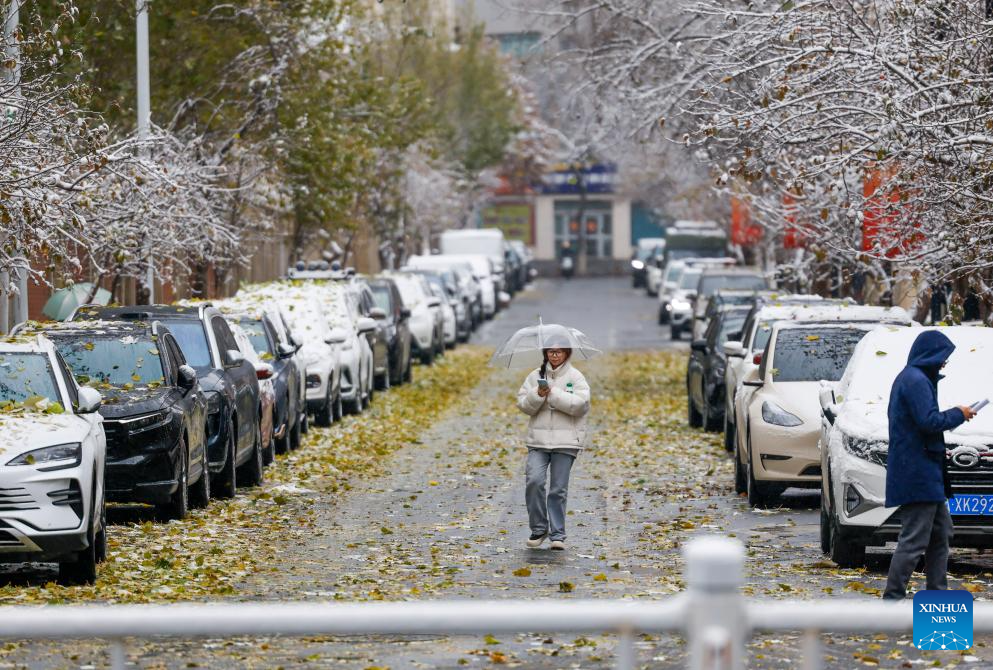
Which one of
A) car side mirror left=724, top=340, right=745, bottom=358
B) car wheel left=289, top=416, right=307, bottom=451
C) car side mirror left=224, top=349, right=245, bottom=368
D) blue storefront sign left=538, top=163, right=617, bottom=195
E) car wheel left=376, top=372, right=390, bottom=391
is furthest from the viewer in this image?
blue storefront sign left=538, top=163, right=617, bottom=195

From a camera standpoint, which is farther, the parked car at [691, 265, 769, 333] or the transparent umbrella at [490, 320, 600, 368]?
the parked car at [691, 265, 769, 333]

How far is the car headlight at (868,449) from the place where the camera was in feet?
38.9

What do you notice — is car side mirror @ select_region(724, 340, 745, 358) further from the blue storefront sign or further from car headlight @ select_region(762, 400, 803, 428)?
the blue storefront sign

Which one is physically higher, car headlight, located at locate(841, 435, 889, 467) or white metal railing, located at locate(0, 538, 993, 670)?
white metal railing, located at locate(0, 538, 993, 670)

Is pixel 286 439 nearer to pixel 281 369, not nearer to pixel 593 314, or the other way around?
pixel 281 369

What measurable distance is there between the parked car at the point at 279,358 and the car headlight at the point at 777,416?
223 inches

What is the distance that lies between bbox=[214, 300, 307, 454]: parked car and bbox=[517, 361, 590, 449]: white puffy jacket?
21.4ft

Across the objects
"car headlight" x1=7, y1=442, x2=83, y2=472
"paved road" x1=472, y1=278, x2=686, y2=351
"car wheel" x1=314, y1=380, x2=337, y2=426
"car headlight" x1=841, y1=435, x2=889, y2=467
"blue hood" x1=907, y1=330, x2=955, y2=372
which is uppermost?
"blue hood" x1=907, y1=330, x2=955, y2=372

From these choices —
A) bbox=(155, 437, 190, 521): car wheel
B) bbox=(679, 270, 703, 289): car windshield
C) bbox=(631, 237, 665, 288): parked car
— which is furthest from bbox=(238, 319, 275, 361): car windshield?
bbox=(631, 237, 665, 288): parked car

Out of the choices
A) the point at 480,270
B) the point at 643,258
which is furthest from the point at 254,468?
the point at 643,258

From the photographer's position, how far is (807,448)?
50.9ft

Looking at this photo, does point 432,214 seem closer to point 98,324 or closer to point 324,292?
point 324,292

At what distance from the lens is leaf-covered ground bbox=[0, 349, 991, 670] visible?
908 centimetres

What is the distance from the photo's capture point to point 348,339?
83.2 ft
